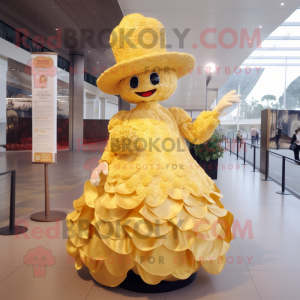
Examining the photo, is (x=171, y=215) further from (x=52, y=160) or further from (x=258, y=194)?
(x=258, y=194)

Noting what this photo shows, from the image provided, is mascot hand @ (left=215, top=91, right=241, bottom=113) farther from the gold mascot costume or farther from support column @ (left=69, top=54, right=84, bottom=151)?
support column @ (left=69, top=54, right=84, bottom=151)

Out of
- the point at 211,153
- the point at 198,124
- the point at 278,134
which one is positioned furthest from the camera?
the point at 278,134

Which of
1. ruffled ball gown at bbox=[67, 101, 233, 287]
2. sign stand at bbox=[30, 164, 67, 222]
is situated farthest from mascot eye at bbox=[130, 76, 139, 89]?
sign stand at bbox=[30, 164, 67, 222]

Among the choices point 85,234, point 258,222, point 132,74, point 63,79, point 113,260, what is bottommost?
point 258,222

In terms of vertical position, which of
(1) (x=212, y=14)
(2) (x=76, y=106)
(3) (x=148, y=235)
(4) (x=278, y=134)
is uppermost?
(1) (x=212, y=14)

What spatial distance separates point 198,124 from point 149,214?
32.7 inches

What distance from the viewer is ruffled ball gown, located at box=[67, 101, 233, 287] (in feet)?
5.86

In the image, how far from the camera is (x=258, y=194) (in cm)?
520

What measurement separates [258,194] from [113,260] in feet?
13.0

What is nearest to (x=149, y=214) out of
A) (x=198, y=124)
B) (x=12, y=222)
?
(x=198, y=124)

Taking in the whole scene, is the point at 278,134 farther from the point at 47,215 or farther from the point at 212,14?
the point at 47,215

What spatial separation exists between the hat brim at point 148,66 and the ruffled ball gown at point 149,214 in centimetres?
30

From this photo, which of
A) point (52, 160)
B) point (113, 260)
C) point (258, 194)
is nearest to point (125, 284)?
point (113, 260)

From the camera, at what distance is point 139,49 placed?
6.65 ft
